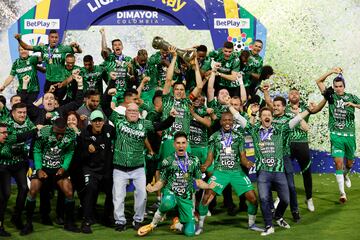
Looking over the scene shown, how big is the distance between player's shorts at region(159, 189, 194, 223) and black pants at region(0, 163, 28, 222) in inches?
84.3

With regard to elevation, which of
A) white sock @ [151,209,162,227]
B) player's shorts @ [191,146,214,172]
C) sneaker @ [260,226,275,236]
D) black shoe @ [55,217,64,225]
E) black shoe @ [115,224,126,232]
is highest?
player's shorts @ [191,146,214,172]

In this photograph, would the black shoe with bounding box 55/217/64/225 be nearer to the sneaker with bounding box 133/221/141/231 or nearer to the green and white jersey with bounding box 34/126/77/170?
the green and white jersey with bounding box 34/126/77/170

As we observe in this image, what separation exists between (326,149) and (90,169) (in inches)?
366

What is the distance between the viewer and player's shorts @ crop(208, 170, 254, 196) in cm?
1227

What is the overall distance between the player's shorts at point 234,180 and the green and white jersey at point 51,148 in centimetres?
227

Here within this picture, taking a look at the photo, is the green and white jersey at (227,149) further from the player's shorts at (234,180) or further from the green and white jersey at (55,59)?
the green and white jersey at (55,59)

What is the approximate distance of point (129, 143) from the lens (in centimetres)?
A: 1245

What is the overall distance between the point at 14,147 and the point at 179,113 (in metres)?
2.69

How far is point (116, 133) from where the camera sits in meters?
12.6

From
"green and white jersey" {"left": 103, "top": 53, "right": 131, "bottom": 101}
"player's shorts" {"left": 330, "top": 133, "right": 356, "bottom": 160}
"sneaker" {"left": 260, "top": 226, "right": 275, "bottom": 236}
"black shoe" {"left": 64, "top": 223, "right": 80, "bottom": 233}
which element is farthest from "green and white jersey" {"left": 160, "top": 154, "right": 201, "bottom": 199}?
"green and white jersey" {"left": 103, "top": 53, "right": 131, "bottom": 101}

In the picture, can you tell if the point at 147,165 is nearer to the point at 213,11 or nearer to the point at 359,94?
the point at 213,11

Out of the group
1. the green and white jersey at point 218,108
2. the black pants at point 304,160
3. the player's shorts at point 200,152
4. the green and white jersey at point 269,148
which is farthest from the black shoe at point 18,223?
the black pants at point 304,160

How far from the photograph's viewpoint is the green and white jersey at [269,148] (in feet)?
40.5

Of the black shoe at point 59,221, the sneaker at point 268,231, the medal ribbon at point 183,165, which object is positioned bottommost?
the sneaker at point 268,231
